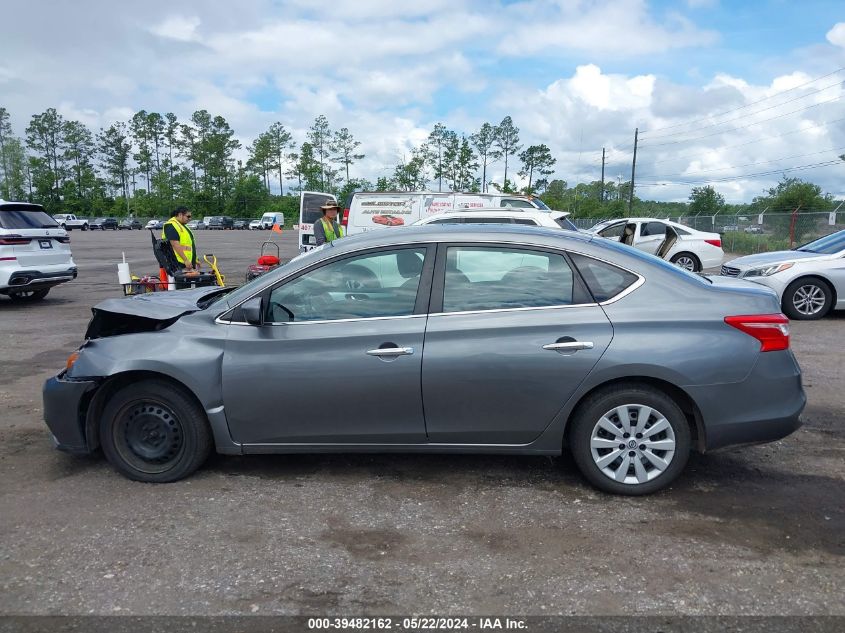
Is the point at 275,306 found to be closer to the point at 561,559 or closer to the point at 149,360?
the point at 149,360

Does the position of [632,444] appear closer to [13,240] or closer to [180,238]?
[180,238]

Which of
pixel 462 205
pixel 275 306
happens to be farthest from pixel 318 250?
pixel 462 205

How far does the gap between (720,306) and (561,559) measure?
174 centimetres

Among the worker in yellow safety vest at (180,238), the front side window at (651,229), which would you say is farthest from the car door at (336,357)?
the front side window at (651,229)

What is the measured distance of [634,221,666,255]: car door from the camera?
18031 millimetres

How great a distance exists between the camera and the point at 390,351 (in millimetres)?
3881

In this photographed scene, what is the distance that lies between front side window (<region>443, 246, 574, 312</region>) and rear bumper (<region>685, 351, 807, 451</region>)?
967 mm

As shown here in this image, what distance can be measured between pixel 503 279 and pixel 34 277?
1029cm

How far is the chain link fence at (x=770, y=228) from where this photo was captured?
73.1 ft

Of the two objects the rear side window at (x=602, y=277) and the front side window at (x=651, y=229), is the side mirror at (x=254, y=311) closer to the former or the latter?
the rear side window at (x=602, y=277)

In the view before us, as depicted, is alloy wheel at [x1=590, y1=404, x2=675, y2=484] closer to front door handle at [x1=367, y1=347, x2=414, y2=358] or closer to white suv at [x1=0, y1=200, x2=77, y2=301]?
front door handle at [x1=367, y1=347, x2=414, y2=358]

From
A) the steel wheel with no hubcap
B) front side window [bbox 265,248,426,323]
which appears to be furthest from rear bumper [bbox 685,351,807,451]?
the steel wheel with no hubcap

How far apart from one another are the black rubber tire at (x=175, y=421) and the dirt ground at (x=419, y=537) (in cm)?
12

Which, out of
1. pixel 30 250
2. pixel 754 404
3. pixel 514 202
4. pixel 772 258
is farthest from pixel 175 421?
pixel 514 202
